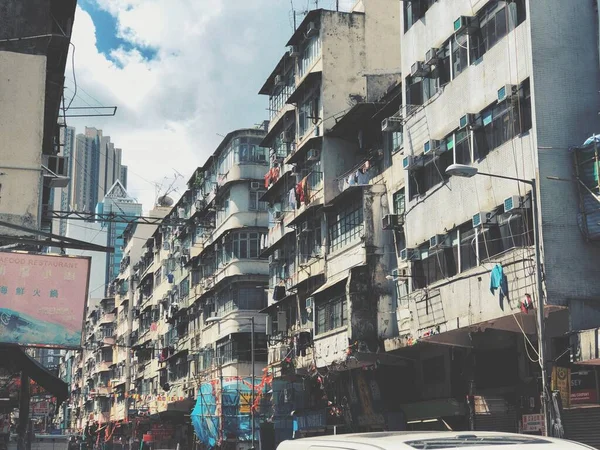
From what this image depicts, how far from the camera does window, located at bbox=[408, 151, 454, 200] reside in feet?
75.0

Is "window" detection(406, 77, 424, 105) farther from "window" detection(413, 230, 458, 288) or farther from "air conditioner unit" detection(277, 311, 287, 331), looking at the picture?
"air conditioner unit" detection(277, 311, 287, 331)

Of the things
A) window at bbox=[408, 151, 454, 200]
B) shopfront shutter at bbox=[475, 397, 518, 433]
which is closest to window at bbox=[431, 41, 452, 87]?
window at bbox=[408, 151, 454, 200]

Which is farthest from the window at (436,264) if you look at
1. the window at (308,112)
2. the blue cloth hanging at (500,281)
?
the window at (308,112)

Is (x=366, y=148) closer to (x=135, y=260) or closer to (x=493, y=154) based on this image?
(x=493, y=154)

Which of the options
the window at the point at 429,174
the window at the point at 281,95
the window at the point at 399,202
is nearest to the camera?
the window at the point at 429,174

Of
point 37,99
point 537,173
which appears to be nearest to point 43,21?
point 37,99

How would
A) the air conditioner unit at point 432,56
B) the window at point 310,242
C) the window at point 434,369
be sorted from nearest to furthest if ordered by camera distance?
1. the air conditioner unit at point 432,56
2. the window at point 434,369
3. the window at point 310,242

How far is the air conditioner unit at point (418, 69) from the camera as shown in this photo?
24266 mm

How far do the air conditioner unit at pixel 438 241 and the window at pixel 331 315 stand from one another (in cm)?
649

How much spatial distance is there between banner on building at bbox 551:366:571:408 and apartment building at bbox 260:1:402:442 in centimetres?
964

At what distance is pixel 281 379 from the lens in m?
37.8

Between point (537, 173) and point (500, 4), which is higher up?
point (500, 4)

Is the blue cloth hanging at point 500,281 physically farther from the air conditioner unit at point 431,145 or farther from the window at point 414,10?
the window at point 414,10

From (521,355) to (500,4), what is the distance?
27.4ft
